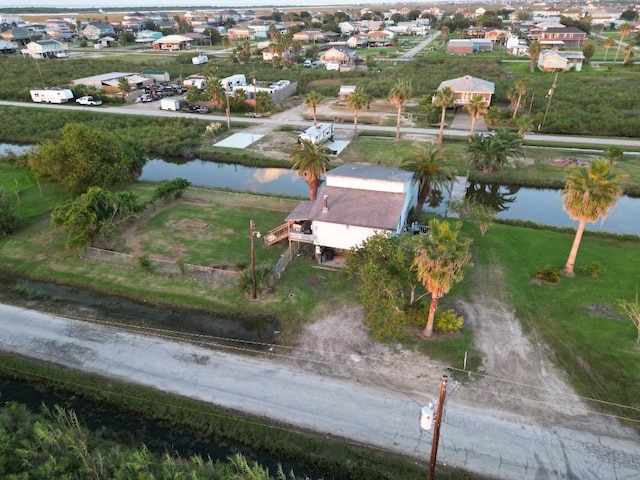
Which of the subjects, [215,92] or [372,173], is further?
[215,92]

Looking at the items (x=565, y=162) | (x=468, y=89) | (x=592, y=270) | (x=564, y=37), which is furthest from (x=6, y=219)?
(x=564, y=37)

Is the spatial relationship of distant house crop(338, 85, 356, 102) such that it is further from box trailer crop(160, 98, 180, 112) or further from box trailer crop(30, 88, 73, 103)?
box trailer crop(30, 88, 73, 103)

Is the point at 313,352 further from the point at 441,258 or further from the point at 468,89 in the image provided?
the point at 468,89

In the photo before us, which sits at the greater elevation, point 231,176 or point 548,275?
point 548,275

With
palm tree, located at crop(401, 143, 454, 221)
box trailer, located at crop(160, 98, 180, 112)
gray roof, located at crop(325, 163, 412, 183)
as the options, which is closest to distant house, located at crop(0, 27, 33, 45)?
box trailer, located at crop(160, 98, 180, 112)

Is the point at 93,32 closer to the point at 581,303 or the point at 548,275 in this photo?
the point at 548,275

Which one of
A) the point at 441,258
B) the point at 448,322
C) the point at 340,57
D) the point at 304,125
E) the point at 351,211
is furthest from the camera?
the point at 340,57

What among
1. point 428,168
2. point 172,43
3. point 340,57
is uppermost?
Answer: point 428,168

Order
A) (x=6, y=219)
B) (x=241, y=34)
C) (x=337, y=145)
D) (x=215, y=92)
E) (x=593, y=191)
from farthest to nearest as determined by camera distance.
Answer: (x=241, y=34), (x=215, y=92), (x=337, y=145), (x=6, y=219), (x=593, y=191)
